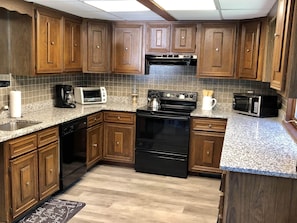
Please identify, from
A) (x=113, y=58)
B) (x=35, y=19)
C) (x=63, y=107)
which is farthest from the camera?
(x=113, y=58)

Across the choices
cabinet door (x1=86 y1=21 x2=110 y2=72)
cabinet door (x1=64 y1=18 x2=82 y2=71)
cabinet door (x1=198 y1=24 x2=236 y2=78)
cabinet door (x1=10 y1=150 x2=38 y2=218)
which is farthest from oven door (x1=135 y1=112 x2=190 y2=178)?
cabinet door (x1=10 y1=150 x2=38 y2=218)

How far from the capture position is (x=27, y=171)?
2961 mm

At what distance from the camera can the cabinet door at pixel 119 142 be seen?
14.9ft

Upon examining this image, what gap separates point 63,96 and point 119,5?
1.59m

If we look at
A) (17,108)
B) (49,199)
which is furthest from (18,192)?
(17,108)

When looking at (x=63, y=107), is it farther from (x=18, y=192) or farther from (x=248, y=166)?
(x=248, y=166)

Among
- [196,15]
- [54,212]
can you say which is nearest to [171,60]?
[196,15]

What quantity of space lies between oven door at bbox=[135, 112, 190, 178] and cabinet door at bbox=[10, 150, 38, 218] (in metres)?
1.67

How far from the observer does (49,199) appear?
3482 millimetres

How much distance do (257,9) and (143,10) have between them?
1.28m

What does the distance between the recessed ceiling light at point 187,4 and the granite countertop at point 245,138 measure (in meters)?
1.32

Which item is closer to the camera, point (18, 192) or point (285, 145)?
point (285, 145)

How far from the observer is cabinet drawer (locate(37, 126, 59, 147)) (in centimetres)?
313

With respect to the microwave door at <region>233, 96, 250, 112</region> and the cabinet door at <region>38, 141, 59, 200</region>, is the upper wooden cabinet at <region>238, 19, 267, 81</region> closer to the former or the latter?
the microwave door at <region>233, 96, 250, 112</region>
